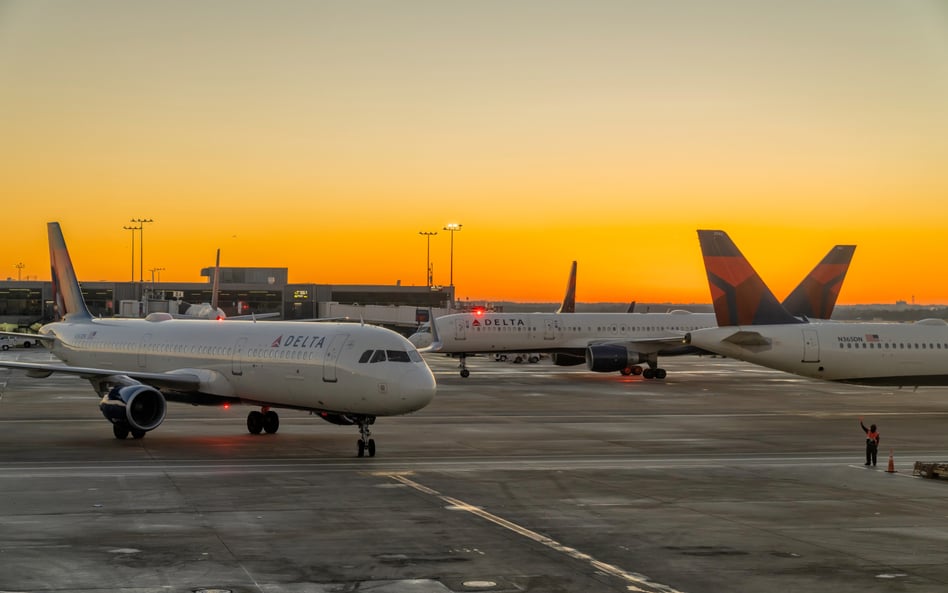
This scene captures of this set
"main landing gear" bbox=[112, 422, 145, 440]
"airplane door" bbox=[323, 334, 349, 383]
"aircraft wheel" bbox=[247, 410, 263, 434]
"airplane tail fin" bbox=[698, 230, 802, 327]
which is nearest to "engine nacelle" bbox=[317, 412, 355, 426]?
"airplane door" bbox=[323, 334, 349, 383]

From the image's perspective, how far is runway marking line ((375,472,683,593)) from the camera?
649 inches

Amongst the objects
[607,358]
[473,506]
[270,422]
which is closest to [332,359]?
[270,422]

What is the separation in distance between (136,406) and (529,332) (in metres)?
42.0

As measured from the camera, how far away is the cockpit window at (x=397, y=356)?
3228cm

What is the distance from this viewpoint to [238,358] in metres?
36.5

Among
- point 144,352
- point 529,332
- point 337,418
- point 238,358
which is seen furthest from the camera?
point 529,332

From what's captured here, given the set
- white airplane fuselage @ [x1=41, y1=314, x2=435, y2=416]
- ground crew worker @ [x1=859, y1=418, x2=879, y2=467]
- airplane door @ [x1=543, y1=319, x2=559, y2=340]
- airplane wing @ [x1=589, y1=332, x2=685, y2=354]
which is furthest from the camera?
airplane door @ [x1=543, y1=319, x2=559, y2=340]

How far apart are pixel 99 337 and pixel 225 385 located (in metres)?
10.8

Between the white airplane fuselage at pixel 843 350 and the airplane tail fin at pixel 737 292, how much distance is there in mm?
599

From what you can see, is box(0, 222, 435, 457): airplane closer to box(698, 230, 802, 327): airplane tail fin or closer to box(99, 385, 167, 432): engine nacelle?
box(99, 385, 167, 432): engine nacelle

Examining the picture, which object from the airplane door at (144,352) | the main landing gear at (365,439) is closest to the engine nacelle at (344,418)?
the main landing gear at (365,439)

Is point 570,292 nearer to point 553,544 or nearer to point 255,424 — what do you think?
point 255,424

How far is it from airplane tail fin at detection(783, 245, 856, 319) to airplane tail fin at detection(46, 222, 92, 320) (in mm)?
42448

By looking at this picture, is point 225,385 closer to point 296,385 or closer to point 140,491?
point 296,385
